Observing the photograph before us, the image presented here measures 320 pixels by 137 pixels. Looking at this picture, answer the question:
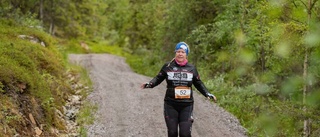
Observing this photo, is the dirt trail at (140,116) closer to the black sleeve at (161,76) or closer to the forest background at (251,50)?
the forest background at (251,50)

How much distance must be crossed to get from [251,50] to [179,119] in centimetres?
989

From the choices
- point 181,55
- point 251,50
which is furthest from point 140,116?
point 251,50

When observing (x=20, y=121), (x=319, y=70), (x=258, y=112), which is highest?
(x=319, y=70)

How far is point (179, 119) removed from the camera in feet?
22.7

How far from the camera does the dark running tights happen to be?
6.76m

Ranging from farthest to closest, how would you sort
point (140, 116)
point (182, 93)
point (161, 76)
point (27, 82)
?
point (140, 116) < point (27, 82) < point (161, 76) < point (182, 93)

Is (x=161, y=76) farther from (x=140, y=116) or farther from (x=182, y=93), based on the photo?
(x=140, y=116)

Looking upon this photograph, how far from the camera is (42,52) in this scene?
13734mm

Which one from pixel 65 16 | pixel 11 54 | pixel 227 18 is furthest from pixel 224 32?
pixel 65 16

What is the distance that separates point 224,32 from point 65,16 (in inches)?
944

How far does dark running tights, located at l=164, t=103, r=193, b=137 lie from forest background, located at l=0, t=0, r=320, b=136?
3.14m

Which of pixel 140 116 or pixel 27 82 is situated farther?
pixel 140 116

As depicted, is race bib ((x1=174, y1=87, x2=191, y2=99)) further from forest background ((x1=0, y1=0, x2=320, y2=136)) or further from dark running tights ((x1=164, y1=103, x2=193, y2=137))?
forest background ((x1=0, y1=0, x2=320, y2=136))

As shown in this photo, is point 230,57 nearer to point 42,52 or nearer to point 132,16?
point 42,52
